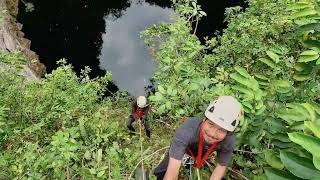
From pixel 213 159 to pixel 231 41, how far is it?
18.3 feet

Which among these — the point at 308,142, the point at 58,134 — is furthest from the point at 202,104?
the point at 308,142

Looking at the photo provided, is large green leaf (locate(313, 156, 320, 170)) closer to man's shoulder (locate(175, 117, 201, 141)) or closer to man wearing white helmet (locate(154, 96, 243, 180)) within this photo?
man wearing white helmet (locate(154, 96, 243, 180))

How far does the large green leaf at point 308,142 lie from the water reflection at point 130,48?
867 inches

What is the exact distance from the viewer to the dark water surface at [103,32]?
82.6ft

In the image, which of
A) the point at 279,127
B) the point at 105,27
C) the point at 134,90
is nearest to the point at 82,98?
the point at 279,127

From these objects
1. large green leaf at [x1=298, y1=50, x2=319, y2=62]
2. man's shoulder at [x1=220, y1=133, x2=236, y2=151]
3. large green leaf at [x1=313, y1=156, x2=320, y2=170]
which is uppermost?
large green leaf at [x1=298, y1=50, x2=319, y2=62]

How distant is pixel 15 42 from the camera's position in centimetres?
2008

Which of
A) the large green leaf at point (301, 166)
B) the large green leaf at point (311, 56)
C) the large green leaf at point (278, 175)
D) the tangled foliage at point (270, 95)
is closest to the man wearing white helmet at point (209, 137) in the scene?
the tangled foliage at point (270, 95)

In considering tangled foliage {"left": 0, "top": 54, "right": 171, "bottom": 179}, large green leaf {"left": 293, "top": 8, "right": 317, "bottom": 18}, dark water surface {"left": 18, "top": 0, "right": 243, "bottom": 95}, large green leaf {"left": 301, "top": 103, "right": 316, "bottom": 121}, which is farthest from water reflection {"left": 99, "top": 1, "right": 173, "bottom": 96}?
large green leaf {"left": 301, "top": 103, "right": 316, "bottom": 121}

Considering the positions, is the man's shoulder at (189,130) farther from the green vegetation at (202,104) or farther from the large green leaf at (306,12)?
the large green leaf at (306,12)

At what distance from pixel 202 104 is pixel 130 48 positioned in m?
22.5

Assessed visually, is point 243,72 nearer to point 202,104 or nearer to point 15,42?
point 202,104

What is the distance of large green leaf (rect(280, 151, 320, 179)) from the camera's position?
195 cm

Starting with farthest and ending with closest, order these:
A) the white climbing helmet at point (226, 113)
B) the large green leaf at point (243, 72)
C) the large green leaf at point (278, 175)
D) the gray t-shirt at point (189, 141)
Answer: the gray t-shirt at point (189, 141) → the white climbing helmet at point (226, 113) → the large green leaf at point (243, 72) → the large green leaf at point (278, 175)
